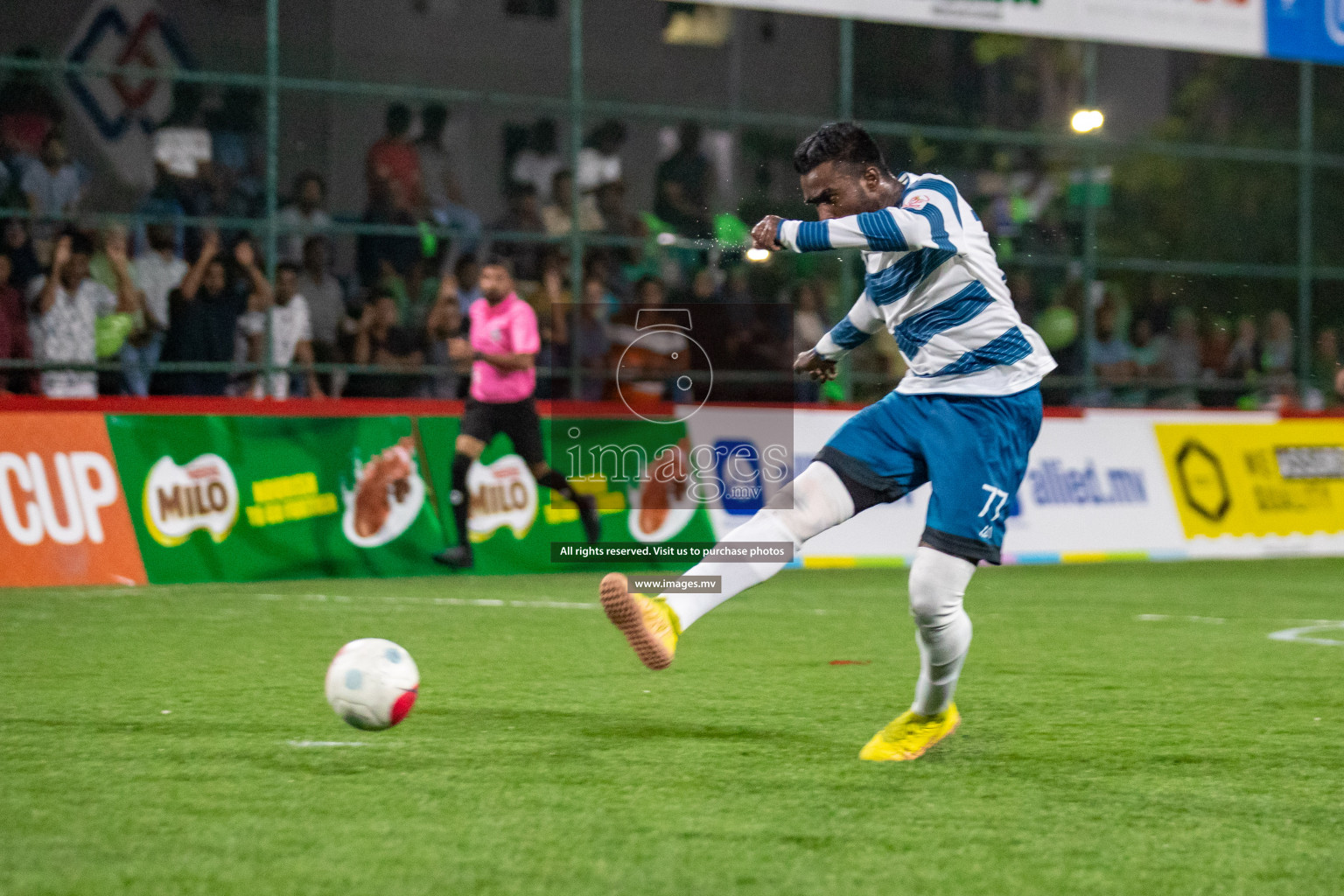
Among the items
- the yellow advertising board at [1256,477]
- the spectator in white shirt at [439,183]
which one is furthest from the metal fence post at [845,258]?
the spectator in white shirt at [439,183]

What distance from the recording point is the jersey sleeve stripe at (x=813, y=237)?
493cm

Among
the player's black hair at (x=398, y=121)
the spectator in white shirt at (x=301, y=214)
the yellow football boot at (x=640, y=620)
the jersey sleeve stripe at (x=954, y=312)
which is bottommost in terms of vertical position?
the yellow football boot at (x=640, y=620)

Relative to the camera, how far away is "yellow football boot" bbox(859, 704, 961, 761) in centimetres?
Result: 520

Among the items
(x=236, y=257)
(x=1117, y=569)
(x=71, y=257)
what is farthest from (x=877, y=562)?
(x=71, y=257)

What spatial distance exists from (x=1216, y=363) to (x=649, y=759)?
1498 centimetres

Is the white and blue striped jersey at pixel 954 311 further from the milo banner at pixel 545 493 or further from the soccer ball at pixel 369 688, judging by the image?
the milo banner at pixel 545 493

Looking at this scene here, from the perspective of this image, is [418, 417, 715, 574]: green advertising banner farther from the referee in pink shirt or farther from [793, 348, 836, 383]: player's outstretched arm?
[793, 348, 836, 383]: player's outstretched arm

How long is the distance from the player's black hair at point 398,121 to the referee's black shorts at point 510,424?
4406mm

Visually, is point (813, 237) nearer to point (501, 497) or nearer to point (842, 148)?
point (842, 148)

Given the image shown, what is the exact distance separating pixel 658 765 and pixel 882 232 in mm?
1701

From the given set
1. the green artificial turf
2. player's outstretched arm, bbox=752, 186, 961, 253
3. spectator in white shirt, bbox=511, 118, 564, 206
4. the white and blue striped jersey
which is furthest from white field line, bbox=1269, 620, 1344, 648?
spectator in white shirt, bbox=511, 118, 564, 206

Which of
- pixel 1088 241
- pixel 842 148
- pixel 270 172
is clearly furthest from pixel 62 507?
pixel 1088 241

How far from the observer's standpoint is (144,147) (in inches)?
696

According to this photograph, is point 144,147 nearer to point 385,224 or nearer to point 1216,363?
point 385,224
